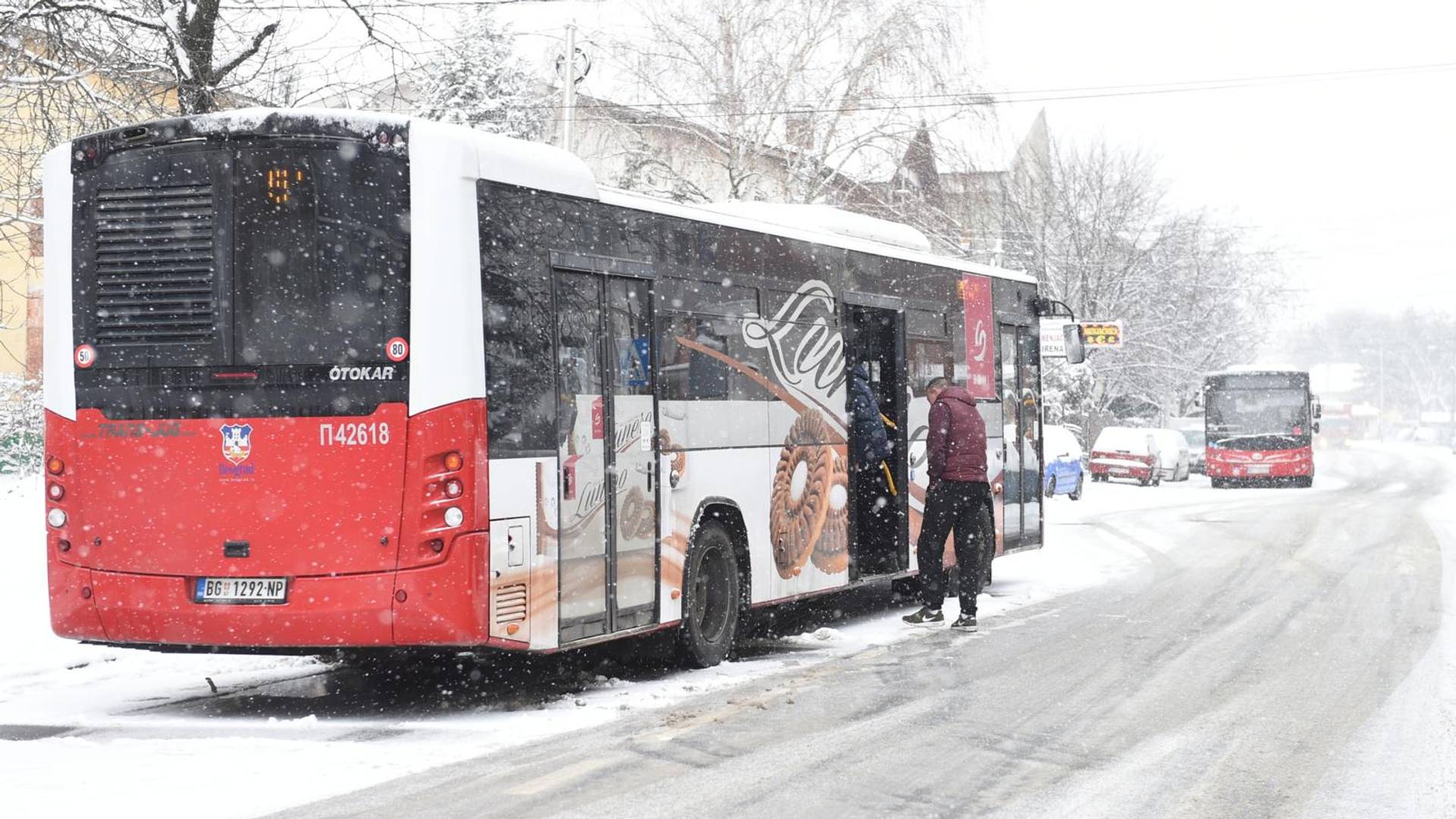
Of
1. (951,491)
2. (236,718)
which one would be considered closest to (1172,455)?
(951,491)

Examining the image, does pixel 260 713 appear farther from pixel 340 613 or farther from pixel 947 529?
pixel 947 529

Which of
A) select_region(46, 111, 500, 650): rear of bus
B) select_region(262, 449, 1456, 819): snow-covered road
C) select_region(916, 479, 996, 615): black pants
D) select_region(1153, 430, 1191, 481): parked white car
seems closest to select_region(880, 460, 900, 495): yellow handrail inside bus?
select_region(916, 479, 996, 615): black pants

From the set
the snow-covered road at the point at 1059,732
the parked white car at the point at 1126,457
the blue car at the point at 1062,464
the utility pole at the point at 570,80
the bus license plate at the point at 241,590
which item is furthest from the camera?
the parked white car at the point at 1126,457

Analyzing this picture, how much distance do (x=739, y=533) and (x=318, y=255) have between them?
12.8 ft

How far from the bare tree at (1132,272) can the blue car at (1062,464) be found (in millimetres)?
16679

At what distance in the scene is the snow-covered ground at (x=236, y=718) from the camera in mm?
7152

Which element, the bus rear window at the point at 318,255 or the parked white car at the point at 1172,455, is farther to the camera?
the parked white car at the point at 1172,455

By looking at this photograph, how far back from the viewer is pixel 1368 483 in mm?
51781

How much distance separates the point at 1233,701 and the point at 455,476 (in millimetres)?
4467

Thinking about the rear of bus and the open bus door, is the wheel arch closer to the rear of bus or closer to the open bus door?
the open bus door

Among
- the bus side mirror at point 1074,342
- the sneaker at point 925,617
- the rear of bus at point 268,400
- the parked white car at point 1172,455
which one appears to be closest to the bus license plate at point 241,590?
the rear of bus at point 268,400

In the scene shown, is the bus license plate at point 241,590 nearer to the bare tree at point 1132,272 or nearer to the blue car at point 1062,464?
the blue car at point 1062,464

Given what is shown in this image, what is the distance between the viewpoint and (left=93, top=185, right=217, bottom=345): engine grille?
9.03 m

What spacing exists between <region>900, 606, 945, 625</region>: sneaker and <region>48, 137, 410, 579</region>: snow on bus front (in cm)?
587
